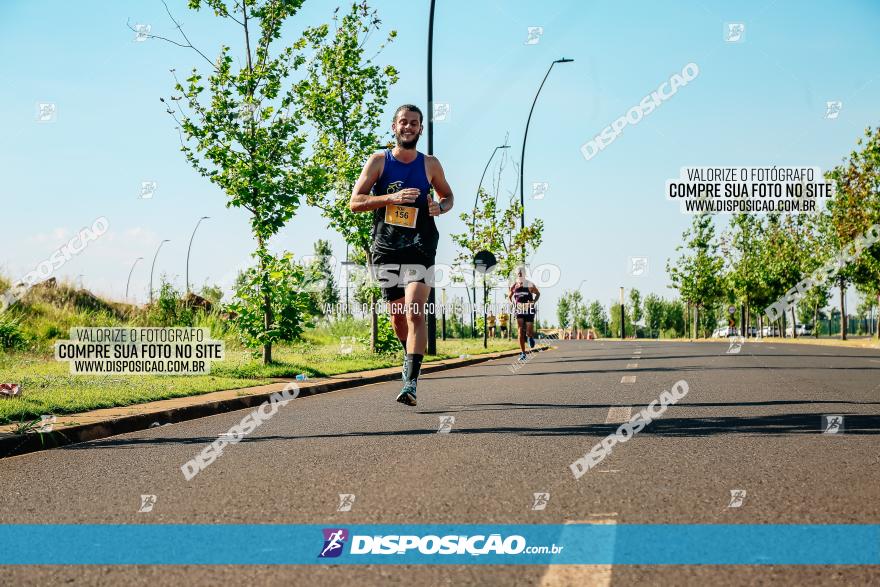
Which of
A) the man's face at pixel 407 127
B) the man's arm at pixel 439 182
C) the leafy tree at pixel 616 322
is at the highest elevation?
the man's face at pixel 407 127

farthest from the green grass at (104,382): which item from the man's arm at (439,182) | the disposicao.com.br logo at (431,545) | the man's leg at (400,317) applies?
Answer: the disposicao.com.br logo at (431,545)

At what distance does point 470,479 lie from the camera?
503cm

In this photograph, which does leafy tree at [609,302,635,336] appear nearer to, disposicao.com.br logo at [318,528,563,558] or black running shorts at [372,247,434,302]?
black running shorts at [372,247,434,302]

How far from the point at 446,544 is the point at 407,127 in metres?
4.98

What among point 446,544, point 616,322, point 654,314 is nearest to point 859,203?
point 446,544

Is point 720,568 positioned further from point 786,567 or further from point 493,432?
point 493,432

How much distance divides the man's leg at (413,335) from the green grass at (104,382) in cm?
295

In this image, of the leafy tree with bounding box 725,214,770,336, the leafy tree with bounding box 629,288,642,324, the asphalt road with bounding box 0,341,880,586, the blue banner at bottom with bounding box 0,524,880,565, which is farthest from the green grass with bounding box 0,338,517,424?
the leafy tree with bounding box 629,288,642,324

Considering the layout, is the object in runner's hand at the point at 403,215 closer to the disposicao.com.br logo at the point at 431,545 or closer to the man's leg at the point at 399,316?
the man's leg at the point at 399,316

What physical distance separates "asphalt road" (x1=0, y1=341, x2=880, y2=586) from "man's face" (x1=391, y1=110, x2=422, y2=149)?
8.07 ft

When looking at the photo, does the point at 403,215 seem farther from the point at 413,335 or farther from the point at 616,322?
the point at 616,322

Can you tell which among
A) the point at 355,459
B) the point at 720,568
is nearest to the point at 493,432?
the point at 355,459

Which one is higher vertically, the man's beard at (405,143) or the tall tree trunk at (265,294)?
the man's beard at (405,143)

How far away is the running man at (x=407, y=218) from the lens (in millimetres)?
8008
